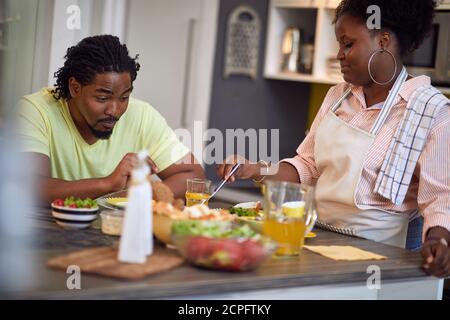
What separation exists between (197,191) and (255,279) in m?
0.73

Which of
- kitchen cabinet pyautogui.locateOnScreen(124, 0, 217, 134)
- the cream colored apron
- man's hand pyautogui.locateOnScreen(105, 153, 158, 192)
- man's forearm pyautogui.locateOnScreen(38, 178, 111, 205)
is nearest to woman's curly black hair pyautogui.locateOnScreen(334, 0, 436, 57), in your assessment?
the cream colored apron

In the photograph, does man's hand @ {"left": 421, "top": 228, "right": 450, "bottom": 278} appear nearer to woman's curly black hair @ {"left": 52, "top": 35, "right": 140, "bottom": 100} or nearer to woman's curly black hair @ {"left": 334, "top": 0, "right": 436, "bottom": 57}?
woman's curly black hair @ {"left": 334, "top": 0, "right": 436, "bottom": 57}

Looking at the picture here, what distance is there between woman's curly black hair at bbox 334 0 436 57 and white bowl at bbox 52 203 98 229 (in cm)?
103

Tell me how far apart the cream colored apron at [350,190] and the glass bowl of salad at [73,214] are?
2.52 feet

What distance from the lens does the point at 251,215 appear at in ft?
6.96

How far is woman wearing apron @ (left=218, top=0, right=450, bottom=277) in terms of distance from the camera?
7.01ft

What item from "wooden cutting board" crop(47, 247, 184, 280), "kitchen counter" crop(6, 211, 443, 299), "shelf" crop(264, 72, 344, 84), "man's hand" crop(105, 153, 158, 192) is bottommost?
"kitchen counter" crop(6, 211, 443, 299)

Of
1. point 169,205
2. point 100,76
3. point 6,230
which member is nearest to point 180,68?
point 100,76

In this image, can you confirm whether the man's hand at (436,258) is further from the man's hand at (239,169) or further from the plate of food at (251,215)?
the man's hand at (239,169)

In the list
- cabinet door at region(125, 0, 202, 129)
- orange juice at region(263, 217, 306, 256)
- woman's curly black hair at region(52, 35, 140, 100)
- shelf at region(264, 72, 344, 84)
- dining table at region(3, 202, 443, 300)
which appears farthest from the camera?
cabinet door at region(125, 0, 202, 129)

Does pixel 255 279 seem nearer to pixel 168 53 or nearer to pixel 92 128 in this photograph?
pixel 92 128

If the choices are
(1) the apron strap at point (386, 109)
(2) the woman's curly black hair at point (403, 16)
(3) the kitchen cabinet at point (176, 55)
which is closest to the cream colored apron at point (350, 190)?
→ (1) the apron strap at point (386, 109)
